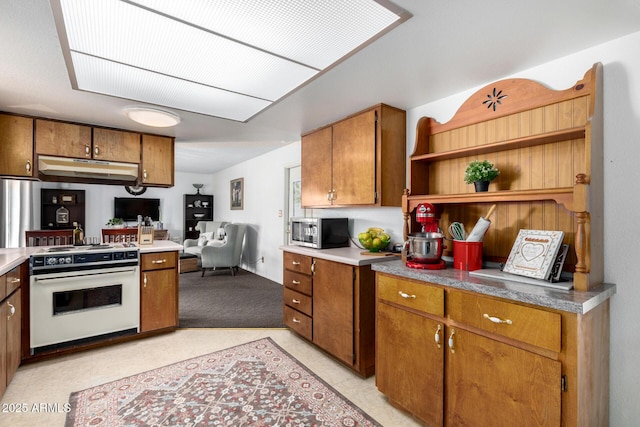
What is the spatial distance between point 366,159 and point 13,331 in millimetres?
2893

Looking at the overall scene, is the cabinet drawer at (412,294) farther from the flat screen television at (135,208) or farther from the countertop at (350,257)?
the flat screen television at (135,208)

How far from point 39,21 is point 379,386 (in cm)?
271

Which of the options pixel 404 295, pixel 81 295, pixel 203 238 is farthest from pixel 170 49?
pixel 203 238

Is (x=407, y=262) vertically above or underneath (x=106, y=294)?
above

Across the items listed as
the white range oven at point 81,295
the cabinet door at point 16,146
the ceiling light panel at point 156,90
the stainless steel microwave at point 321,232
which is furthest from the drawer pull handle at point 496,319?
the cabinet door at point 16,146

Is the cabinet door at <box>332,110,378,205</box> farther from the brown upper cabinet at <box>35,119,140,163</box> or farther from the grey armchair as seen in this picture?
the grey armchair

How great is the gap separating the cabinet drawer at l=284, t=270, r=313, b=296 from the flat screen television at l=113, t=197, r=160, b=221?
5.39 metres

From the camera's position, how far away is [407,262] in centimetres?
203

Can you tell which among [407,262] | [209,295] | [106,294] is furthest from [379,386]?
[209,295]

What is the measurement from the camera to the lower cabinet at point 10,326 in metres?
1.96

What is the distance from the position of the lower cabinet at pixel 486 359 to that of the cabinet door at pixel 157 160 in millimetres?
2761

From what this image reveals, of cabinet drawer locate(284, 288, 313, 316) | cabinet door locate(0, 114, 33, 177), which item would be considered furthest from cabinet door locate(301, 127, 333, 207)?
cabinet door locate(0, 114, 33, 177)

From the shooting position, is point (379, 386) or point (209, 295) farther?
point (209, 295)

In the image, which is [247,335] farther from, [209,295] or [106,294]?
[209,295]
